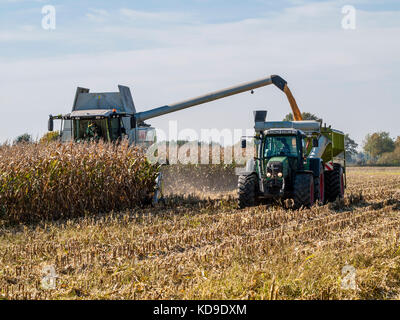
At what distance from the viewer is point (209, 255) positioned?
7070mm

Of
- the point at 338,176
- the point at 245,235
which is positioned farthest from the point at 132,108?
the point at 245,235

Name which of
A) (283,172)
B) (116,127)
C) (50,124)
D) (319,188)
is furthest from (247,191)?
(50,124)

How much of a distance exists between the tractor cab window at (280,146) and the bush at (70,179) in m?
2.90

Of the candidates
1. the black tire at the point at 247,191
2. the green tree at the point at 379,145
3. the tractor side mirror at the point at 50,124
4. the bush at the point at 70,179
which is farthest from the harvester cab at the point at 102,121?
the green tree at the point at 379,145

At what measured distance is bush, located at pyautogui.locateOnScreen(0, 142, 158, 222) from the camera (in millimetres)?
10891

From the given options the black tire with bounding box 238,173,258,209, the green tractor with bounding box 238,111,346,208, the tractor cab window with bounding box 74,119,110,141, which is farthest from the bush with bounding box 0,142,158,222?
the green tractor with bounding box 238,111,346,208

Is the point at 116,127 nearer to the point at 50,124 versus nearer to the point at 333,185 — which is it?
the point at 50,124

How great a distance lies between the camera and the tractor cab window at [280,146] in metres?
12.1

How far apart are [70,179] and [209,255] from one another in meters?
5.24

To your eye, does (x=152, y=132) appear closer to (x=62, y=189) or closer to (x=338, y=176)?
(x=62, y=189)

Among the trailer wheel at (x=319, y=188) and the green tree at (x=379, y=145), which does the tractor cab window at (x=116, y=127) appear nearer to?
the trailer wheel at (x=319, y=188)

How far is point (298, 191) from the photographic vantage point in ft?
37.6
